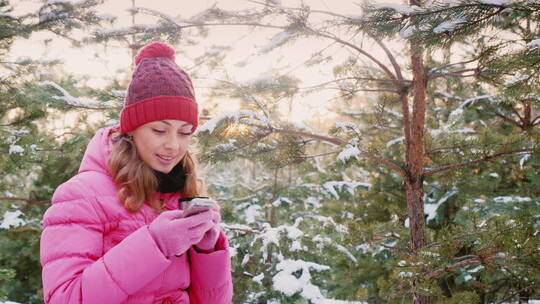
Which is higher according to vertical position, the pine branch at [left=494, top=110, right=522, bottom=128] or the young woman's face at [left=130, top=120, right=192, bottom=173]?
the pine branch at [left=494, top=110, right=522, bottom=128]

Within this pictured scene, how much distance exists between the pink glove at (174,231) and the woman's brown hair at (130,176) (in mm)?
203

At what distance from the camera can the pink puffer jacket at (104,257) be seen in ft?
3.93

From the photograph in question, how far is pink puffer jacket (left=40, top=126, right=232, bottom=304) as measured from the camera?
1.20 meters

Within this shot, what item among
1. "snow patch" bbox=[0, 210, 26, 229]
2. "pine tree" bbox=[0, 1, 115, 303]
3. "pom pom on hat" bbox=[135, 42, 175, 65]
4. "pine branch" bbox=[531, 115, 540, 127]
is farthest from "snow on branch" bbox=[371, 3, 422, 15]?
"snow patch" bbox=[0, 210, 26, 229]

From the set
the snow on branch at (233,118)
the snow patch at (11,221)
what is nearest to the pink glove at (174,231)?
the snow on branch at (233,118)

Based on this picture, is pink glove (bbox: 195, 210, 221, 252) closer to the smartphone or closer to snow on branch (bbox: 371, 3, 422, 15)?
the smartphone

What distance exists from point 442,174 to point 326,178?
132 inches

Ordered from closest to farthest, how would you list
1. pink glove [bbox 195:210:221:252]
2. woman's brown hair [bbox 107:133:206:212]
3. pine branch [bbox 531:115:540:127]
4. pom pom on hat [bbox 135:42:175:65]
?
woman's brown hair [bbox 107:133:206:212]
pink glove [bbox 195:210:221:252]
pom pom on hat [bbox 135:42:175:65]
pine branch [bbox 531:115:540:127]

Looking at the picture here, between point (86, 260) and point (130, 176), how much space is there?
0.37m

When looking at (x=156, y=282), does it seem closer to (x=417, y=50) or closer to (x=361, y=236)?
(x=417, y=50)

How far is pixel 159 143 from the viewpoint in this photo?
1580 mm

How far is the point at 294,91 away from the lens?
3.60m

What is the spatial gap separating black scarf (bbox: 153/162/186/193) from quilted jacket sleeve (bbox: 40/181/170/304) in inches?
13.3

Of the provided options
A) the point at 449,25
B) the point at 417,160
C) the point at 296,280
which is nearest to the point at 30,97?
the point at 296,280
